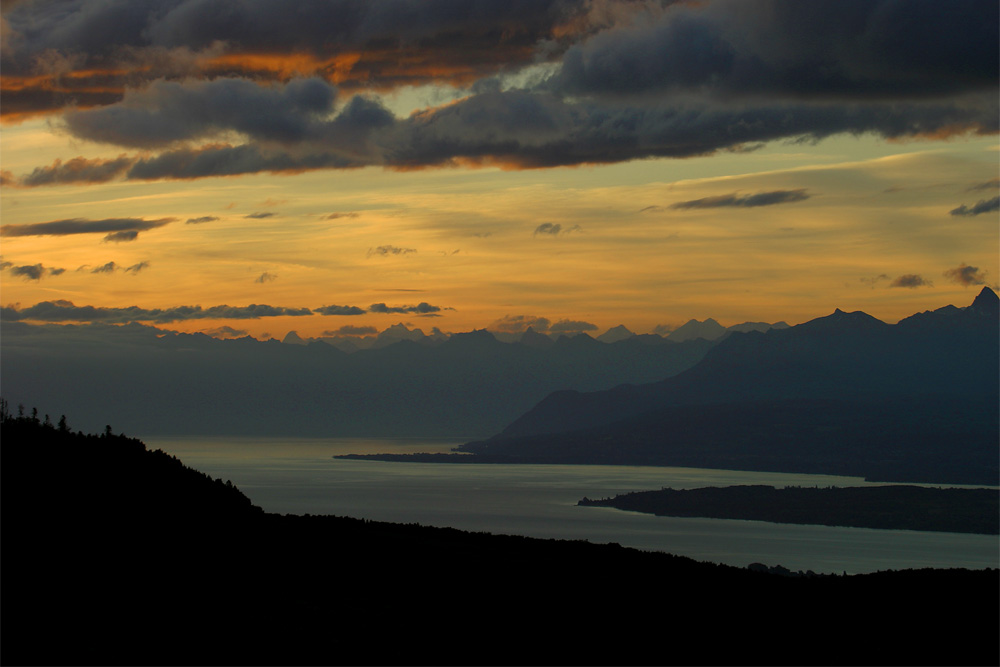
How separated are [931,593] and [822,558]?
165394mm

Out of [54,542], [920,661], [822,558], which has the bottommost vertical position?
[822,558]

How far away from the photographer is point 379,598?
83.8 ft

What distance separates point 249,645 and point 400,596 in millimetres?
5728

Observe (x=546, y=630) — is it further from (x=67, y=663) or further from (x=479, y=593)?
(x=67, y=663)

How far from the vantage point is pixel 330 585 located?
88.9ft

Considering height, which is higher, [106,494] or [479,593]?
[106,494]

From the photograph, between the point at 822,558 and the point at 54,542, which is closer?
the point at 54,542

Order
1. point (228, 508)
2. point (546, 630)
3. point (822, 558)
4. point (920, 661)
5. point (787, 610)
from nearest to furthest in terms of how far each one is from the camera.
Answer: point (920, 661) < point (546, 630) < point (787, 610) < point (228, 508) < point (822, 558)

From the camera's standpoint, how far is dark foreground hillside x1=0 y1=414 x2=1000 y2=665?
21156mm

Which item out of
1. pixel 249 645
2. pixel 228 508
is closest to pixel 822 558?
pixel 228 508

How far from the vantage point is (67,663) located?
1966 centimetres

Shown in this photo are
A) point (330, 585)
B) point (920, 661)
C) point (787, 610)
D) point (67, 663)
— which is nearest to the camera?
point (67, 663)

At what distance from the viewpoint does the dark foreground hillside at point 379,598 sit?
69.4ft

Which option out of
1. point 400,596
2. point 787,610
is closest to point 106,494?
point 400,596
